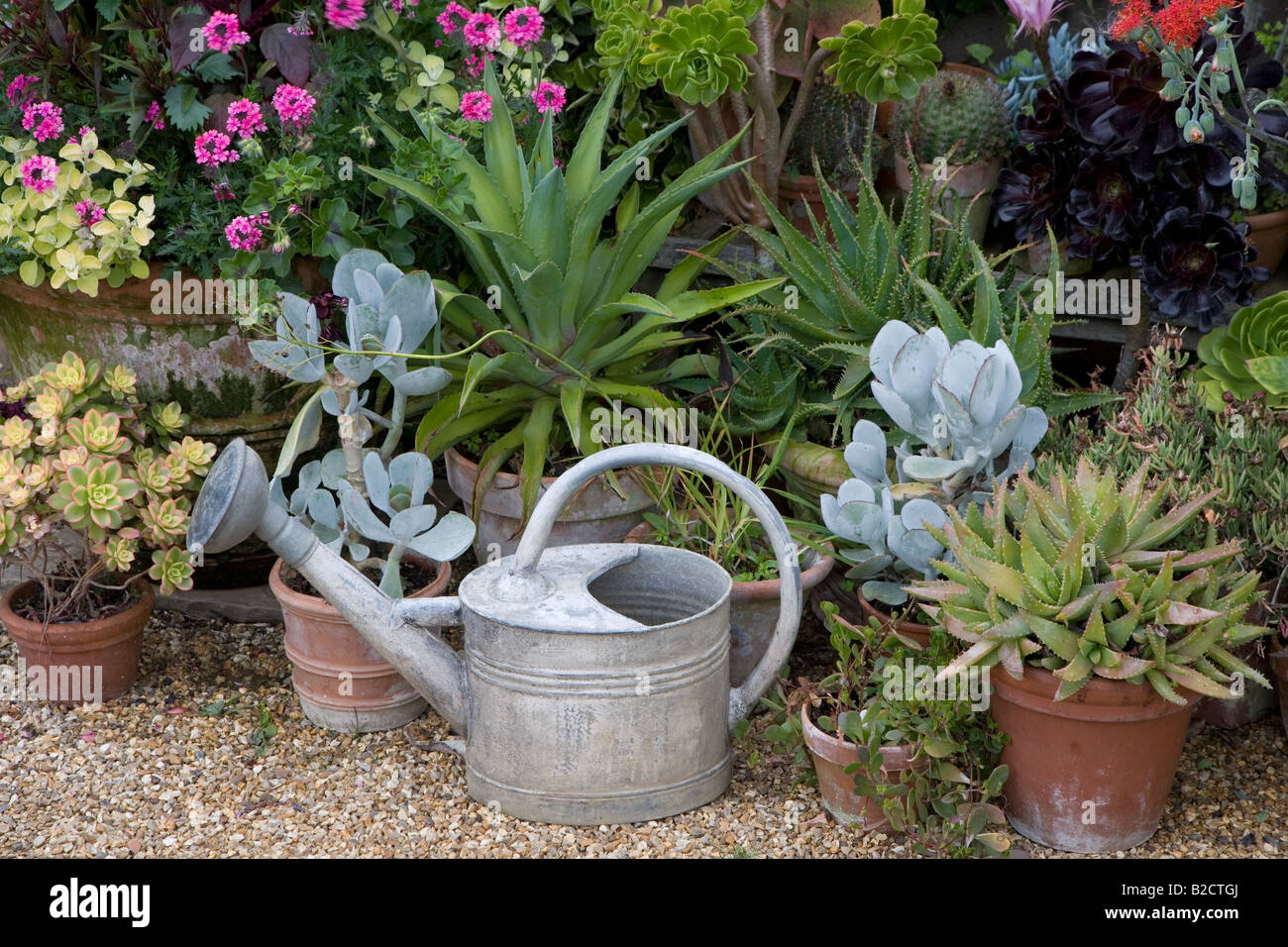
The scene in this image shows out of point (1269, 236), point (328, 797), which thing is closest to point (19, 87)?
point (328, 797)

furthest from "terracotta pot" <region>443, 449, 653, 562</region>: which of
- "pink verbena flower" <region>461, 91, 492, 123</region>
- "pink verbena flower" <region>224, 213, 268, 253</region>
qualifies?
"pink verbena flower" <region>461, 91, 492, 123</region>

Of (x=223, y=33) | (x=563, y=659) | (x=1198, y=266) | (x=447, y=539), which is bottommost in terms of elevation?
(x=563, y=659)

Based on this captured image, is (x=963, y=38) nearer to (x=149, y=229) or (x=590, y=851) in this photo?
(x=149, y=229)

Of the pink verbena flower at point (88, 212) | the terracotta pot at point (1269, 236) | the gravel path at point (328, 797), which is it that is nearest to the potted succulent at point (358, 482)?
the gravel path at point (328, 797)

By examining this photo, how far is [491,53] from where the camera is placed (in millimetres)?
3316

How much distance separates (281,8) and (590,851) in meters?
2.12

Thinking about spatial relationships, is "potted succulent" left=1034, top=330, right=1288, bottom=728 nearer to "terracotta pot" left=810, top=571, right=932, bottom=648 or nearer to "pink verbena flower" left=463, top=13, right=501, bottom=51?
"terracotta pot" left=810, top=571, right=932, bottom=648

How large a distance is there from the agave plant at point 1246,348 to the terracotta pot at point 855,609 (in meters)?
0.80

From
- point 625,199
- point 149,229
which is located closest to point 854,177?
point 625,199

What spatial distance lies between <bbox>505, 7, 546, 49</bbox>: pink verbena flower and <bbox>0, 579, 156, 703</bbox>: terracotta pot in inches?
61.6

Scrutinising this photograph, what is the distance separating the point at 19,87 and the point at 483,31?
109 cm

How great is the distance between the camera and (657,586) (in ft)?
9.03

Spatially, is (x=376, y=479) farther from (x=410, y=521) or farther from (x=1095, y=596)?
(x=1095, y=596)

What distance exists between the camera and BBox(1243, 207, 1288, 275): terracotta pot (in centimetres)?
326
